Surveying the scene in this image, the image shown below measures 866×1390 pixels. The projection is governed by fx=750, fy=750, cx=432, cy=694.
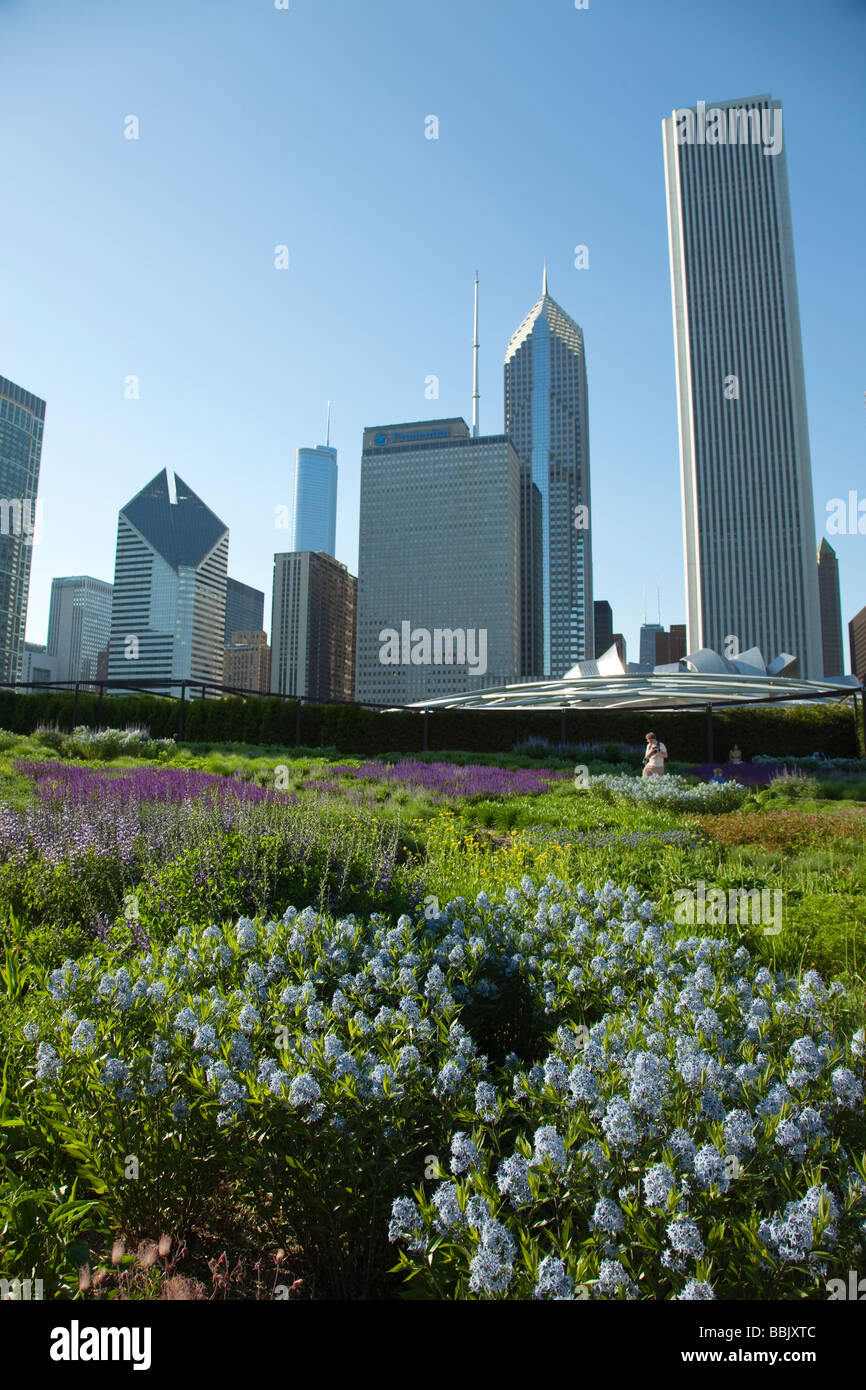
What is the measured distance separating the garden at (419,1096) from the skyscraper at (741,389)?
4499 inches

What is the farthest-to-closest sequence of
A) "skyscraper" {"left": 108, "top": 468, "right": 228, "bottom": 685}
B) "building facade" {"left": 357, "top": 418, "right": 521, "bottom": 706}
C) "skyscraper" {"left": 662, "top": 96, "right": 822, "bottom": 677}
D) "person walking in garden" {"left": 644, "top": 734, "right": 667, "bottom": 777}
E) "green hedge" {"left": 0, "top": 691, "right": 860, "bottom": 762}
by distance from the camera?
1. "skyscraper" {"left": 108, "top": 468, "right": 228, "bottom": 685}
2. "building facade" {"left": 357, "top": 418, "right": 521, "bottom": 706}
3. "skyscraper" {"left": 662, "top": 96, "right": 822, "bottom": 677}
4. "green hedge" {"left": 0, "top": 691, "right": 860, "bottom": 762}
5. "person walking in garden" {"left": 644, "top": 734, "right": 667, "bottom": 777}

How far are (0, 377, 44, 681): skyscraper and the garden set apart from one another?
91.4 meters

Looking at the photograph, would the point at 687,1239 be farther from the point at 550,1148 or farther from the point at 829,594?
the point at 829,594

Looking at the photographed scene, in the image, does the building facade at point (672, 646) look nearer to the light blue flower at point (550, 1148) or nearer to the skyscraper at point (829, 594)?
the skyscraper at point (829, 594)

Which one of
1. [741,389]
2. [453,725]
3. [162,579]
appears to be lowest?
[453,725]

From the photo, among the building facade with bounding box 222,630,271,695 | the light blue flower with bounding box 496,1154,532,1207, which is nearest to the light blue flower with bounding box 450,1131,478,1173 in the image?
the light blue flower with bounding box 496,1154,532,1207

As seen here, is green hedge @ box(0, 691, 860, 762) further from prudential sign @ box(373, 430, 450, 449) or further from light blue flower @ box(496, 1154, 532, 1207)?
prudential sign @ box(373, 430, 450, 449)

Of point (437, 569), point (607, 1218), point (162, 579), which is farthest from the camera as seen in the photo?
point (162, 579)

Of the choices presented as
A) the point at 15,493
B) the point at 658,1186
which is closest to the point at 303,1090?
the point at 658,1186

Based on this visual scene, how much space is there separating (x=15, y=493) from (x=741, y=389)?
105711 mm

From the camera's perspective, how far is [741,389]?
116375 millimetres

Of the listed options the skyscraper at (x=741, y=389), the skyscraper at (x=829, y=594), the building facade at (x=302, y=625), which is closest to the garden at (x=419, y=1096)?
the skyscraper at (x=741, y=389)

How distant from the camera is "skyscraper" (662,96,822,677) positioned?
113062mm

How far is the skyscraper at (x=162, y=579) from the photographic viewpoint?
159 m
